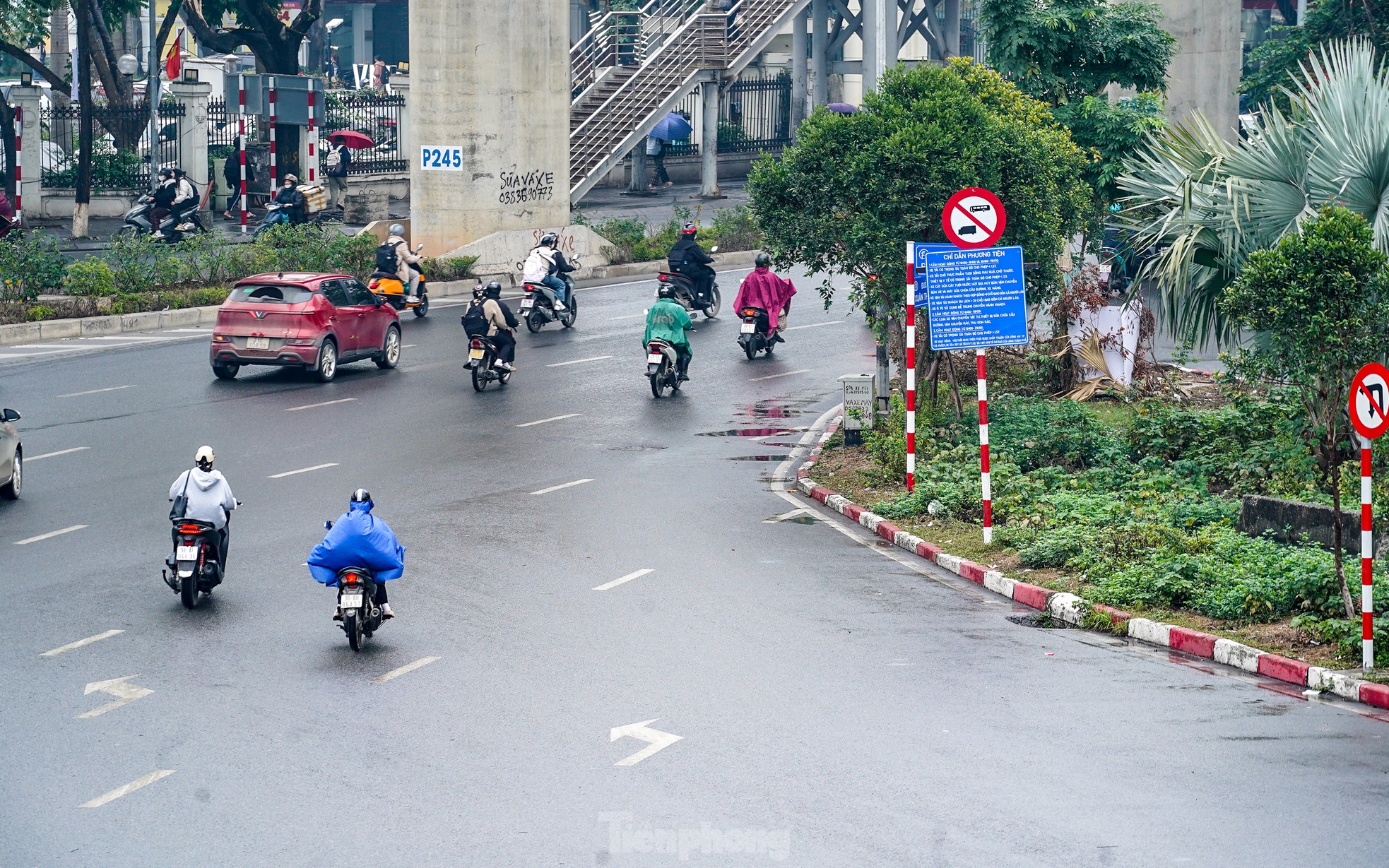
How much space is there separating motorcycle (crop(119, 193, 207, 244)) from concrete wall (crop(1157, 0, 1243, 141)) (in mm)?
23010

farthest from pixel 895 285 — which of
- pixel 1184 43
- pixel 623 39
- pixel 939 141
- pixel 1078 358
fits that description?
pixel 623 39

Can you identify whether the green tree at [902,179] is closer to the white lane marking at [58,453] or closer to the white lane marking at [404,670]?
the white lane marking at [58,453]

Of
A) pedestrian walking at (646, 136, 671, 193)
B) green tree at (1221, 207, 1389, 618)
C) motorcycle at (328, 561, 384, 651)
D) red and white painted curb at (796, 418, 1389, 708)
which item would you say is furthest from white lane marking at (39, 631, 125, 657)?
pedestrian walking at (646, 136, 671, 193)

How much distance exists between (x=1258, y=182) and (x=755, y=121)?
44.7m

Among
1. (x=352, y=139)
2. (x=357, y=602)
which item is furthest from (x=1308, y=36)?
(x=357, y=602)

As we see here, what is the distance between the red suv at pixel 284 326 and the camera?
79.6 feet

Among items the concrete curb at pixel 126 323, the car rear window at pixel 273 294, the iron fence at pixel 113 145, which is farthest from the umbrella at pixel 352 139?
the car rear window at pixel 273 294

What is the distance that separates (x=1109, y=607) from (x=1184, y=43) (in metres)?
30.1

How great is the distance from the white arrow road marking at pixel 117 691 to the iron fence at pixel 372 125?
3743 centimetres

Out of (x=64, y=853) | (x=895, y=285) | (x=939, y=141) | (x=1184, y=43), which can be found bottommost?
(x=64, y=853)

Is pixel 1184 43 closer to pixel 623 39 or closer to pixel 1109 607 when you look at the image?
pixel 623 39

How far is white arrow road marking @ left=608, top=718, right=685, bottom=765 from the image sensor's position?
9.61 meters

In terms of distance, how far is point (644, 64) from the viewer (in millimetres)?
48719

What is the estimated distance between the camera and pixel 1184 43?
132ft
